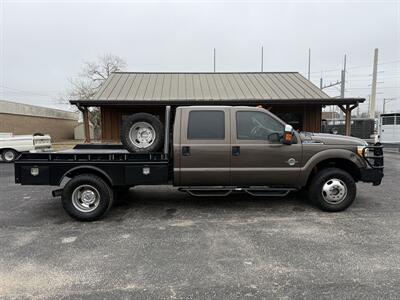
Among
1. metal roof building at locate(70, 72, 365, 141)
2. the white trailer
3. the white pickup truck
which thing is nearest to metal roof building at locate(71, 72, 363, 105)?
metal roof building at locate(70, 72, 365, 141)

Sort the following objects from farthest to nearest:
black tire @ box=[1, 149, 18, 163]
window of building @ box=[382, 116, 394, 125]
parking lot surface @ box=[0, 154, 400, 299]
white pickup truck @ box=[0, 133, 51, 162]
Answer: window of building @ box=[382, 116, 394, 125], black tire @ box=[1, 149, 18, 163], white pickup truck @ box=[0, 133, 51, 162], parking lot surface @ box=[0, 154, 400, 299]

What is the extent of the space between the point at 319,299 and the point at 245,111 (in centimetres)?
349

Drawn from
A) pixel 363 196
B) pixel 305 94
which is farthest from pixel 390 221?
pixel 305 94

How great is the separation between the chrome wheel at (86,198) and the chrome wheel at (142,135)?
44.7 inches

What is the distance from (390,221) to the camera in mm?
5242

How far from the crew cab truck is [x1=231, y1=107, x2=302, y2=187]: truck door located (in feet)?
0.06

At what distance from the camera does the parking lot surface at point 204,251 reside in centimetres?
318

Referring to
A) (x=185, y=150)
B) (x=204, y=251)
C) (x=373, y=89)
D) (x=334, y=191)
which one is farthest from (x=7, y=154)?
(x=373, y=89)

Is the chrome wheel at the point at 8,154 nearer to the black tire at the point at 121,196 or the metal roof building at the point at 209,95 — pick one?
the metal roof building at the point at 209,95

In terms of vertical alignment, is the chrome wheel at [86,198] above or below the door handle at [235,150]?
below

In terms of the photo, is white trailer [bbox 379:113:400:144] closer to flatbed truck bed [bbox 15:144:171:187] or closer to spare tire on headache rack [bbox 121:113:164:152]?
spare tire on headache rack [bbox 121:113:164:152]

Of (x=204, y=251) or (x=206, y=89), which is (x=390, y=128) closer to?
(x=206, y=89)

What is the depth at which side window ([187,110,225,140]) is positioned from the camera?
559 cm

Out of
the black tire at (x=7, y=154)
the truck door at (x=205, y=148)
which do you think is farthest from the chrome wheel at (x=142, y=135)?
the black tire at (x=7, y=154)
